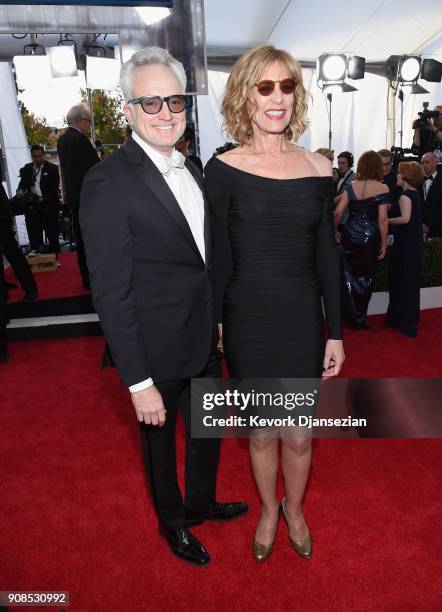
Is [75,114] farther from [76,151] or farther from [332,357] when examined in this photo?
[332,357]

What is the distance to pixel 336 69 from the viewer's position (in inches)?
452

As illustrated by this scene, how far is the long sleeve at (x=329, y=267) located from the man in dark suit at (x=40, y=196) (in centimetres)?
716

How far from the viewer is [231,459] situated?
9.39 ft

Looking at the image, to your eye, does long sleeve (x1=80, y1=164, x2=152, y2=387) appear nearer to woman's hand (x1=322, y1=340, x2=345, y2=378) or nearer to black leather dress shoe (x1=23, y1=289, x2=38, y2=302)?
woman's hand (x1=322, y1=340, x2=345, y2=378)

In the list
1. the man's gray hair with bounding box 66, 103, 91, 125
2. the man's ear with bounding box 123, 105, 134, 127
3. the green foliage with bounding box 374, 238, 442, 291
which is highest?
the man's gray hair with bounding box 66, 103, 91, 125

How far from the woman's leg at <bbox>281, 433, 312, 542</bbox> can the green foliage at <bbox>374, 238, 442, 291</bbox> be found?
3738mm

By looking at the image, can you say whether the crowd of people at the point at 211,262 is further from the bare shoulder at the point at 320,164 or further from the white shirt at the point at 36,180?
the white shirt at the point at 36,180

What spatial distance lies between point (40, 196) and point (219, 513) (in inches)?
294

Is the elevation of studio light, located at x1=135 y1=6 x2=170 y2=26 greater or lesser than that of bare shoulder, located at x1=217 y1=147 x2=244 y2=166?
greater

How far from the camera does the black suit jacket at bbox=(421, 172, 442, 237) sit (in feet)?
19.2

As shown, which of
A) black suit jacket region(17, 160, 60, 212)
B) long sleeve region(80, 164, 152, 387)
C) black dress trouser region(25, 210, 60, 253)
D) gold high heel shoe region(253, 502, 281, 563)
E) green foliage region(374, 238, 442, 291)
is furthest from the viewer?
black suit jacket region(17, 160, 60, 212)

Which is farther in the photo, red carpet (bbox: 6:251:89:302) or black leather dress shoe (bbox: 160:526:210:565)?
red carpet (bbox: 6:251:89:302)

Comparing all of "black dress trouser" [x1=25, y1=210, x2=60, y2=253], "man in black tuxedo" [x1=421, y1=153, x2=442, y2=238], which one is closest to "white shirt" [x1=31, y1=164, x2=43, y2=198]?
"black dress trouser" [x1=25, y1=210, x2=60, y2=253]

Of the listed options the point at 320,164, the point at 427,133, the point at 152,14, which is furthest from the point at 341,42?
the point at 320,164
